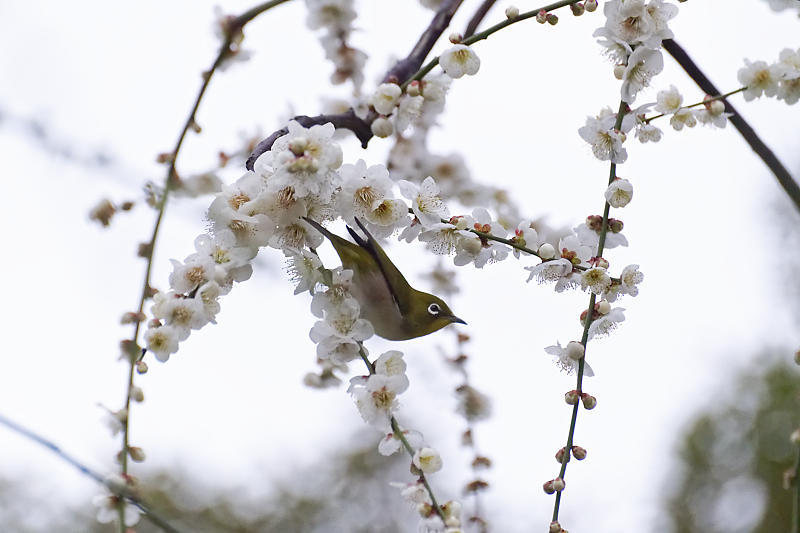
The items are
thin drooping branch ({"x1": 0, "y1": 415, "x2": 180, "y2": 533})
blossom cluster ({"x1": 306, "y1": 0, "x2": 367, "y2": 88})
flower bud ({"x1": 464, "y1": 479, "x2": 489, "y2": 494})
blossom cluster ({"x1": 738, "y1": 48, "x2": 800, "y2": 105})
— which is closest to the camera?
thin drooping branch ({"x1": 0, "y1": 415, "x2": 180, "y2": 533})

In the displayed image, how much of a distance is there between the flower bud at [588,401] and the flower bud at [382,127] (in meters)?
0.41

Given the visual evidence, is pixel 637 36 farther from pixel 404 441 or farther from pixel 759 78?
pixel 404 441

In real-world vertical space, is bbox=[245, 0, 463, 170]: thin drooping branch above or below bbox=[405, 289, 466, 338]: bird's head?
above

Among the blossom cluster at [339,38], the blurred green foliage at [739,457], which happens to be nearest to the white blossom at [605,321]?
the blossom cluster at [339,38]

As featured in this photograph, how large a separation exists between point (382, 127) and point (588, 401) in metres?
0.42

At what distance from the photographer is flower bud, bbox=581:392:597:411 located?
2.46ft

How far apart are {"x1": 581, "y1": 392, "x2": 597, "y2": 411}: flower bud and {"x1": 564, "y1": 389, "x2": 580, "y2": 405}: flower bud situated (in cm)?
2

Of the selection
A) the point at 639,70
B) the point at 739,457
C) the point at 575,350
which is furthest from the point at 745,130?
the point at 739,457

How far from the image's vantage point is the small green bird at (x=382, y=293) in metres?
0.85

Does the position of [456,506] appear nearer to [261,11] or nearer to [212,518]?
[261,11]

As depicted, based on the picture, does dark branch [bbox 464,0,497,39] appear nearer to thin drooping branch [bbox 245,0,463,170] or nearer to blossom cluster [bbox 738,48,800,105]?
thin drooping branch [bbox 245,0,463,170]

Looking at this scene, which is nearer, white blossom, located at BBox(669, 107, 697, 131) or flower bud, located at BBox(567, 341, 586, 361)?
flower bud, located at BBox(567, 341, 586, 361)

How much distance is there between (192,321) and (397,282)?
279mm

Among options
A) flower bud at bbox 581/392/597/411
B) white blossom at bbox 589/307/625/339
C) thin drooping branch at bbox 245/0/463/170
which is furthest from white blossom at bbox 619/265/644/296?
Result: thin drooping branch at bbox 245/0/463/170
